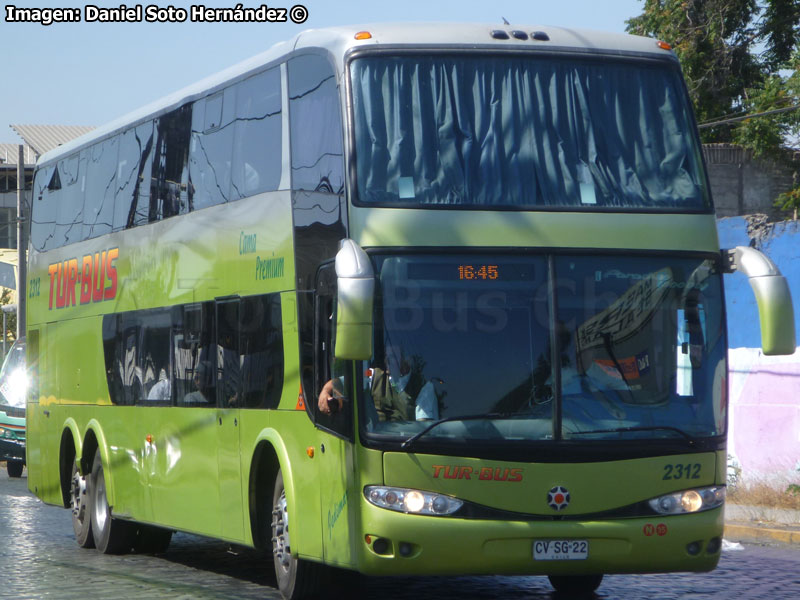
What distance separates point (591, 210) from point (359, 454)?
2134 mm

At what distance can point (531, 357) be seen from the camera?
355 inches

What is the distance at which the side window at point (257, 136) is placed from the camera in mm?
10758

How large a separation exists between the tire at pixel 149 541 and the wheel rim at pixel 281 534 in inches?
167

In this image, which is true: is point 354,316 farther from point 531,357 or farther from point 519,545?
point 519,545

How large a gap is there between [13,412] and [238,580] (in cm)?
1574

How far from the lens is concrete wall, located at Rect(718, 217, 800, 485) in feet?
58.7

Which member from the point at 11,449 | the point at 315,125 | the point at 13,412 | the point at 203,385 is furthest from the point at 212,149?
the point at 13,412

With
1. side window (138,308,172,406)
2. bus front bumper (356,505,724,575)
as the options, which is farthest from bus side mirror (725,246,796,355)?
side window (138,308,172,406)

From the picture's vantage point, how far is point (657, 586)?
38.3ft

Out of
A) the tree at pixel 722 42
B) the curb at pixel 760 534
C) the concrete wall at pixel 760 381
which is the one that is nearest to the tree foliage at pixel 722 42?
the tree at pixel 722 42

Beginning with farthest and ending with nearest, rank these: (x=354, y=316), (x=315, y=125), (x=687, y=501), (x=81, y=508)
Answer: (x=81, y=508) < (x=315, y=125) < (x=687, y=501) < (x=354, y=316)

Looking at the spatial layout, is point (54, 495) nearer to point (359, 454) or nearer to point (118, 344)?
point (118, 344)

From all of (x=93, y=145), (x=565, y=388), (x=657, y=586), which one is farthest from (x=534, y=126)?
(x=93, y=145)

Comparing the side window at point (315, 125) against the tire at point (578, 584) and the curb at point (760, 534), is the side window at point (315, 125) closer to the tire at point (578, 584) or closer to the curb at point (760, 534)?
the tire at point (578, 584)
